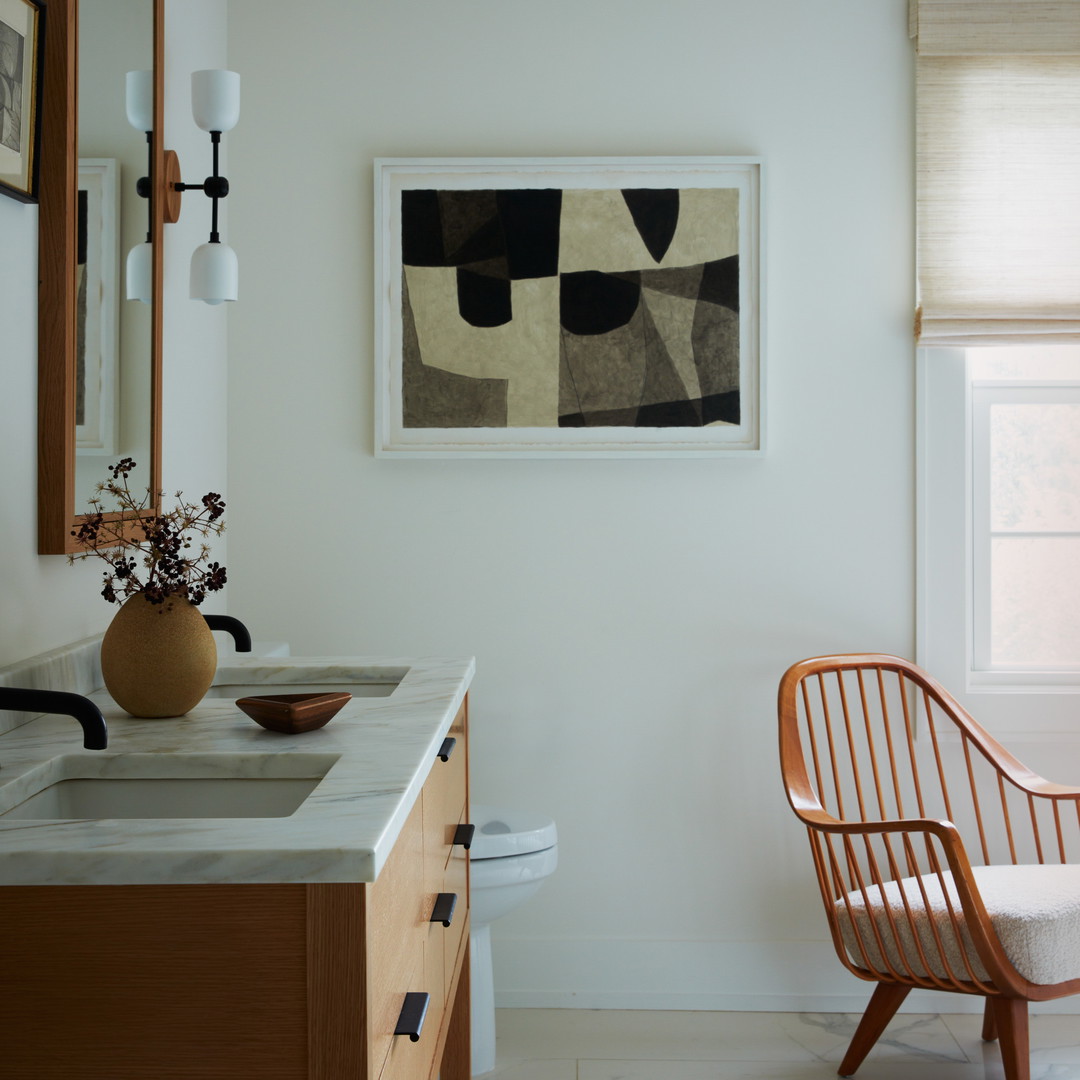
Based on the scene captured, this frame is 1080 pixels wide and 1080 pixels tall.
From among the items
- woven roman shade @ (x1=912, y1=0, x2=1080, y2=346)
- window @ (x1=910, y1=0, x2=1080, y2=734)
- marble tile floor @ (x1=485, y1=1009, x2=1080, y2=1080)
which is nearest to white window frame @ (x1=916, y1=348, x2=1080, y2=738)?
window @ (x1=910, y1=0, x2=1080, y2=734)

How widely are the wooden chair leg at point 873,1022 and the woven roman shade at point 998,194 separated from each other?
1.41 meters

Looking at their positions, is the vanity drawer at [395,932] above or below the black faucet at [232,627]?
below

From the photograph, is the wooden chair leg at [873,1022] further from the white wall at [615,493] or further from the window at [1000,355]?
the window at [1000,355]

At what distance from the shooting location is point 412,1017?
107 cm

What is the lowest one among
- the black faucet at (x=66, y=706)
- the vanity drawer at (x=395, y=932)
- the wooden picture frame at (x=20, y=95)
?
the vanity drawer at (x=395, y=932)

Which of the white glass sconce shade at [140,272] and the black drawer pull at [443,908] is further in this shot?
the white glass sconce shade at [140,272]

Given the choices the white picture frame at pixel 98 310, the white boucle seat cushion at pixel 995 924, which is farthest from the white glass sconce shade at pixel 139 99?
the white boucle seat cushion at pixel 995 924

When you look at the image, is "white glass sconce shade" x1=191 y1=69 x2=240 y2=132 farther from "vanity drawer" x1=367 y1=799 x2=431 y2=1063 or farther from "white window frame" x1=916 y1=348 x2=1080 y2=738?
"white window frame" x1=916 y1=348 x2=1080 y2=738

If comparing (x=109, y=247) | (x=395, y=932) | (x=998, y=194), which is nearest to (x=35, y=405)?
(x=109, y=247)

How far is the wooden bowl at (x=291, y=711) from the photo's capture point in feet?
3.99

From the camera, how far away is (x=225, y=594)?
98.8 inches

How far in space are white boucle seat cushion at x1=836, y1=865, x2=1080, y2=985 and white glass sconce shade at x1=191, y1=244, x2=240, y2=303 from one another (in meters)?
1.57

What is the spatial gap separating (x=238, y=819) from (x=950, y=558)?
1.98 meters

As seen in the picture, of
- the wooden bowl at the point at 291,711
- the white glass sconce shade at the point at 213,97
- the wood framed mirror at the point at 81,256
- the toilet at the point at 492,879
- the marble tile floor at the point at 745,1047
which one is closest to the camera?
the wooden bowl at the point at 291,711
